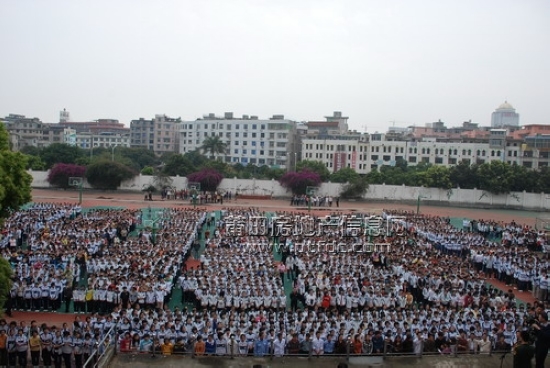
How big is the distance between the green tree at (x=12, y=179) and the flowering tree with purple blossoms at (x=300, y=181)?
3182cm

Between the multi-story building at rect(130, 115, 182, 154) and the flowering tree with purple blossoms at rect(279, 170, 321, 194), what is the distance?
51576mm

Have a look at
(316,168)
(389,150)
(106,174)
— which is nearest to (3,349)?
(106,174)

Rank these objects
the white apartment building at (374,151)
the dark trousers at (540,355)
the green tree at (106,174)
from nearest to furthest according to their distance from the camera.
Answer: the dark trousers at (540,355) < the green tree at (106,174) < the white apartment building at (374,151)

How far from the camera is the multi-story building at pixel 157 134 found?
3558 inches

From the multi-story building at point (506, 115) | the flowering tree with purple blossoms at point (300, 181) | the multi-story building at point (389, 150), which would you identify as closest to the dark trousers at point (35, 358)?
the flowering tree with purple blossoms at point (300, 181)

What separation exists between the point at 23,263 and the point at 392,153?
58.4 metres

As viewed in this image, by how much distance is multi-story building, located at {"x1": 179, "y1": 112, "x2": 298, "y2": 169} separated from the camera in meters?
73.2

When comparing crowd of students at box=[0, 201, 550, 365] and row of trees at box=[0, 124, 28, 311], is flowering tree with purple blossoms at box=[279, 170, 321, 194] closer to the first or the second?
crowd of students at box=[0, 201, 550, 365]

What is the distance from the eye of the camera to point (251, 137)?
244 feet

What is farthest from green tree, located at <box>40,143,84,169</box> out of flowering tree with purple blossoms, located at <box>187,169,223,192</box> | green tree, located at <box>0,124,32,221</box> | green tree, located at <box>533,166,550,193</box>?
green tree, located at <box>0,124,32,221</box>

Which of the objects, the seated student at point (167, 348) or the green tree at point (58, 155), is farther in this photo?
the green tree at point (58, 155)

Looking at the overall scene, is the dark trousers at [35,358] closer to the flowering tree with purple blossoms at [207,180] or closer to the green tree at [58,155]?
the flowering tree with purple blossoms at [207,180]

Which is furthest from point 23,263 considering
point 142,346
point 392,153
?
point 392,153

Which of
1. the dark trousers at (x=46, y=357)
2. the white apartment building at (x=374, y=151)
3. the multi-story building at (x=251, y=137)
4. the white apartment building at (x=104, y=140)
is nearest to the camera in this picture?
the dark trousers at (x=46, y=357)
